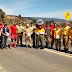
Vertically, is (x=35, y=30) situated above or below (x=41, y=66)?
above

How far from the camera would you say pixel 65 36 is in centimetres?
896

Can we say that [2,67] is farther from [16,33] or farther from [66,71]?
[16,33]

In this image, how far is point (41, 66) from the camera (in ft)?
20.2

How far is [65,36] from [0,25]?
464 cm

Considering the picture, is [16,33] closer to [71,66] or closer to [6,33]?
[6,33]

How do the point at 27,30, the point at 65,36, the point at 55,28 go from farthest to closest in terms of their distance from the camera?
the point at 27,30, the point at 55,28, the point at 65,36

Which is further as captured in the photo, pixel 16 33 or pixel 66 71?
pixel 16 33

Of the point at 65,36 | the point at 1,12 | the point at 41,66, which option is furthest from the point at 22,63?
the point at 1,12

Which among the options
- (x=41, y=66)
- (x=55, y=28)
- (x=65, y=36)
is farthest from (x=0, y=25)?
(x=41, y=66)

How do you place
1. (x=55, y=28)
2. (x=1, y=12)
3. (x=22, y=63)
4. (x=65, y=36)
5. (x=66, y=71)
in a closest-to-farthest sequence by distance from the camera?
(x=66, y=71) → (x=22, y=63) → (x=65, y=36) → (x=55, y=28) → (x=1, y=12)

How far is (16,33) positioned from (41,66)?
15.5ft

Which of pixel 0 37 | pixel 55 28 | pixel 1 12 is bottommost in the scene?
pixel 0 37

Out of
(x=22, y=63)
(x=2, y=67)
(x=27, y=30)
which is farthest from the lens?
(x=27, y=30)

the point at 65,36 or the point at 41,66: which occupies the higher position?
the point at 65,36
